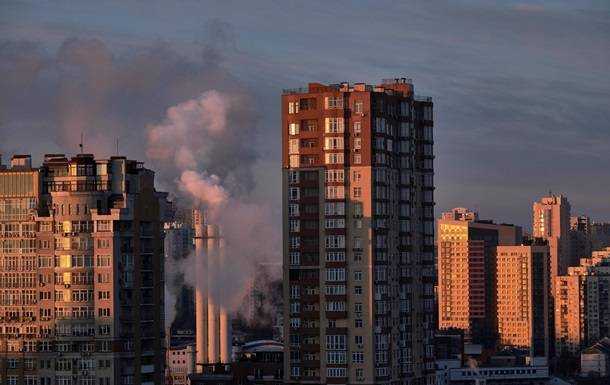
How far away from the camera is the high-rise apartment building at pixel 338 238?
10369 centimetres

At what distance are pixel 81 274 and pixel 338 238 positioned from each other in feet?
44.6

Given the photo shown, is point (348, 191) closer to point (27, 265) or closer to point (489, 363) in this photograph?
point (27, 265)

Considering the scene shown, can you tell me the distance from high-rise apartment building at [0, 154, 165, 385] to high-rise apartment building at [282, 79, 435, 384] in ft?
24.0

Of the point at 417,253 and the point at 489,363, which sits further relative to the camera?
the point at 489,363

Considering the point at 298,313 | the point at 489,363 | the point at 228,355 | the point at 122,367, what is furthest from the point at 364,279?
the point at 489,363

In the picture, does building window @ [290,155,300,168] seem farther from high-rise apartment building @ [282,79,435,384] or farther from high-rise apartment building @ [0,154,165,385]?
high-rise apartment building @ [0,154,165,385]

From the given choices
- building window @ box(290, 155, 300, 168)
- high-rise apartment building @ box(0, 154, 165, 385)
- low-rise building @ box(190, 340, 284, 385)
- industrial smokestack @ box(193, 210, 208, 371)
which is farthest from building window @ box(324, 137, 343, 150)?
industrial smokestack @ box(193, 210, 208, 371)

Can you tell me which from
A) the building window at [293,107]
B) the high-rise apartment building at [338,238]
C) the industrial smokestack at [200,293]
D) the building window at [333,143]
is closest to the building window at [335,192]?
the high-rise apartment building at [338,238]

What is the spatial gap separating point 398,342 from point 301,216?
8510 millimetres

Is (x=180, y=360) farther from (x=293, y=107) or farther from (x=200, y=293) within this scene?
(x=293, y=107)

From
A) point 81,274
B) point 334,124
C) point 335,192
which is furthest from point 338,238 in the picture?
point 81,274

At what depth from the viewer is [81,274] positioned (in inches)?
3912

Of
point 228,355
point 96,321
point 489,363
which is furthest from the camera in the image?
point 489,363

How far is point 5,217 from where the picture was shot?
102 metres
